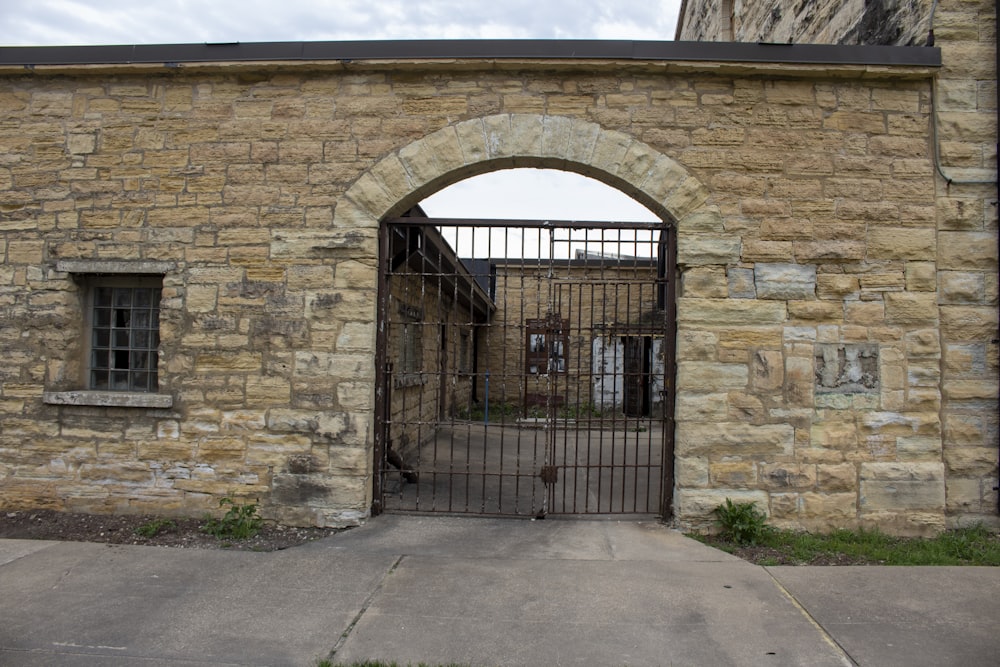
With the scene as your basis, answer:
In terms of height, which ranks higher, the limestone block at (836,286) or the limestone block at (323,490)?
the limestone block at (836,286)

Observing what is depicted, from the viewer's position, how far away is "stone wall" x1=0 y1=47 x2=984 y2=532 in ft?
16.0

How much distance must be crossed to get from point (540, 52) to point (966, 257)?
3646 millimetres

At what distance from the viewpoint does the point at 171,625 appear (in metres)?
3.32

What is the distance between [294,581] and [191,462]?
5.56 feet

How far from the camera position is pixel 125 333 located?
548 centimetres

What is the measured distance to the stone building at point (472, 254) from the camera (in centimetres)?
488

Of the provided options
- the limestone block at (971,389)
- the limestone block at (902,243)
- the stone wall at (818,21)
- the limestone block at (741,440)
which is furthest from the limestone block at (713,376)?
the stone wall at (818,21)

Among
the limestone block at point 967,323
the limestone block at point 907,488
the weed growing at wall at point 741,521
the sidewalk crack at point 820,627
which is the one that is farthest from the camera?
the limestone block at point 967,323

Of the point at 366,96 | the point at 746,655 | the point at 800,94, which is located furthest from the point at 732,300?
the point at 366,96

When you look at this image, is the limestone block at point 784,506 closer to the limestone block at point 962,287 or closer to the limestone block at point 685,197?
the limestone block at point 962,287

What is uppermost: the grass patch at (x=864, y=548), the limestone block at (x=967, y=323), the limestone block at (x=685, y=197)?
the limestone block at (x=685, y=197)

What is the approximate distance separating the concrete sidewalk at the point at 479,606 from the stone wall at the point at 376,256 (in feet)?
2.36

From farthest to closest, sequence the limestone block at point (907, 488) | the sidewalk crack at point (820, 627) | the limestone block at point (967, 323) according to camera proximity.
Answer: the limestone block at point (967, 323) → the limestone block at point (907, 488) → the sidewalk crack at point (820, 627)

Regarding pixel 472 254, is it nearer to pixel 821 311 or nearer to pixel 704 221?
pixel 704 221
